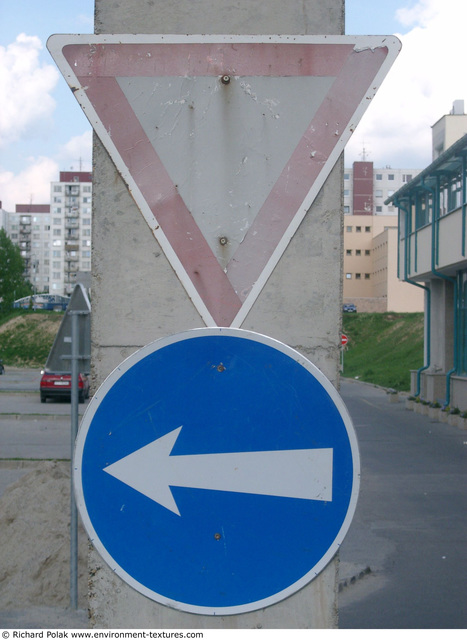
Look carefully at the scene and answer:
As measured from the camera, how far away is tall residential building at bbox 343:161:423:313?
3497 inches

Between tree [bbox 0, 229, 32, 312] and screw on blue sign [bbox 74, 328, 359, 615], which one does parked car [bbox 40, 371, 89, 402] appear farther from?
tree [bbox 0, 229, 32, 312]

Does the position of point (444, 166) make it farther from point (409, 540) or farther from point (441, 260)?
point (409, 540)

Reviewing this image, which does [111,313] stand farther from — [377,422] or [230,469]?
[377,422]

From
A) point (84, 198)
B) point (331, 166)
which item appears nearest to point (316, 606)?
point (331, 166)

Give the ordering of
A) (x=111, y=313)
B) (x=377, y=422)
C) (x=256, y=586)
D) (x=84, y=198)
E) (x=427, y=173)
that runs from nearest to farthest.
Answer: (x=256, y=586) < (x=111, y=313) < (x=377, y=422) < (x=427, y=173) < (x=84, y=198)

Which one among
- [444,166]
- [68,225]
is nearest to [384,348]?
[444,166]

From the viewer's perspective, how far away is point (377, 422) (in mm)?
25359

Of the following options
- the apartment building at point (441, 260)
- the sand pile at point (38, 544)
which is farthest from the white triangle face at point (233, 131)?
the apartment building at point (441, 260)

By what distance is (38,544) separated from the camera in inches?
295

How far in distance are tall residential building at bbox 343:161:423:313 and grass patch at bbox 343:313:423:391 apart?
561 cm

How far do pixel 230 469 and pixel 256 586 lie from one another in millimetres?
295

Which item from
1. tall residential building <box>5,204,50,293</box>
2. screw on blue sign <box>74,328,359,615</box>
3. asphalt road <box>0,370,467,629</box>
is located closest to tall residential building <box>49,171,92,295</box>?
tall residential building <box>5,204,50,293</box>

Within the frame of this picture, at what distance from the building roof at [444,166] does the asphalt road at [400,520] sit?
796cm

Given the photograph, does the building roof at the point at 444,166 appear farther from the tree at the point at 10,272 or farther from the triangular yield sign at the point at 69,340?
the tree at the point at 10,272
